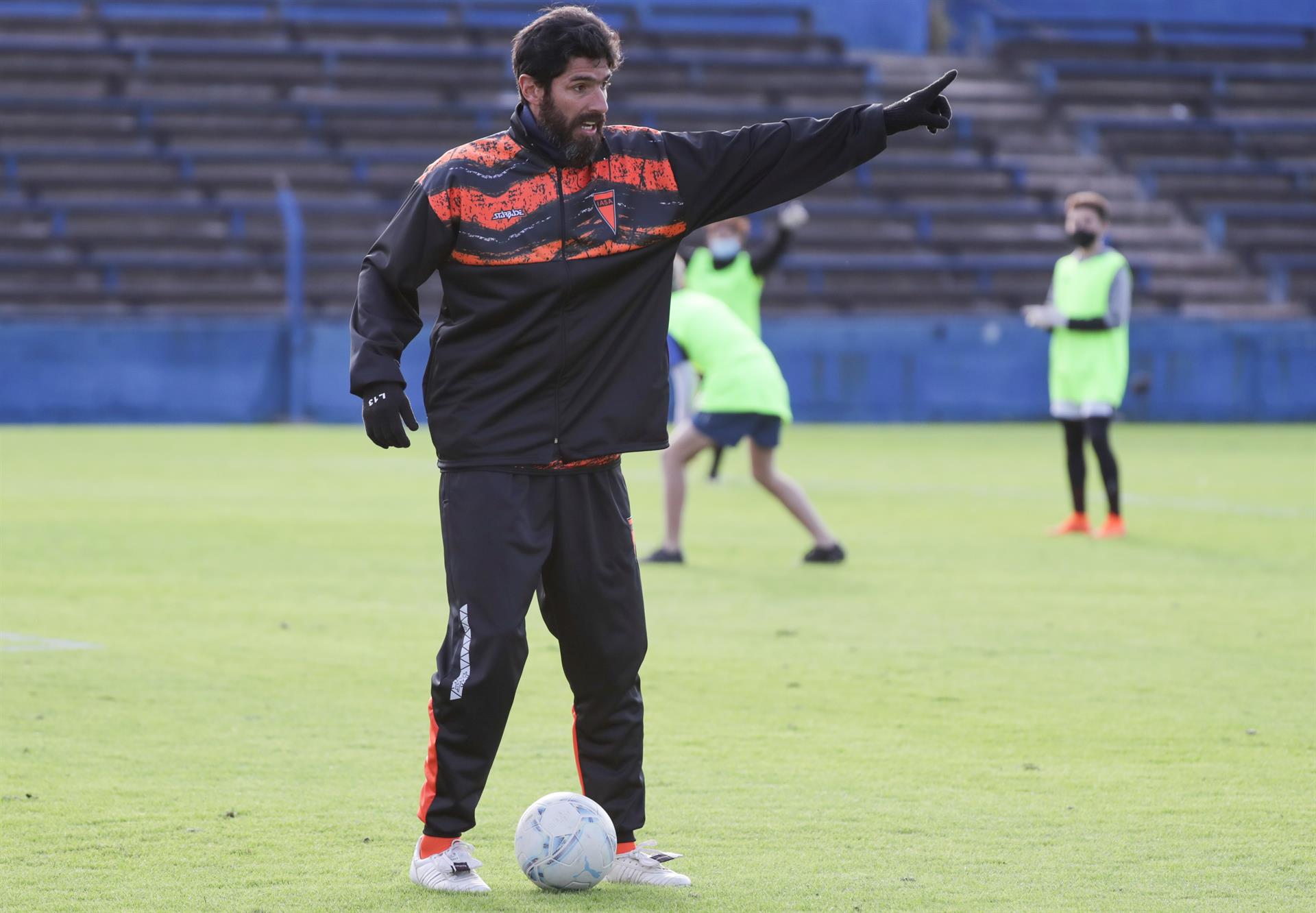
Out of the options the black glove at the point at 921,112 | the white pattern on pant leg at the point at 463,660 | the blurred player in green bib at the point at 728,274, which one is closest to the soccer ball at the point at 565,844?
the white pattern on pant leg at the point at 463,660

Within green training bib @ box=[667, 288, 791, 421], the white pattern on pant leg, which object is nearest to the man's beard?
the white pattern on pant leg

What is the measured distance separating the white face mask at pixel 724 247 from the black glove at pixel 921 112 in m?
10.7

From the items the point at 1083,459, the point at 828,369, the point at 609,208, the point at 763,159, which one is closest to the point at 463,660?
the point at 609,208

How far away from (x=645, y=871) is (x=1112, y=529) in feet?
27.4

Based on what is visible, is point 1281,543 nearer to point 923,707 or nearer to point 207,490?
point 923,707

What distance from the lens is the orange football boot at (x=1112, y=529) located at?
1199 cm

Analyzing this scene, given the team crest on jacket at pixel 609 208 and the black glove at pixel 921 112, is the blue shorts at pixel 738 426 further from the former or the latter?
the team crest on jacket at pixel 609 208

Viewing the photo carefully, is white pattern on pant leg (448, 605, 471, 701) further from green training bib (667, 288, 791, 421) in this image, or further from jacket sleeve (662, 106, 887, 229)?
green training bib (667, 288, 791, 421)

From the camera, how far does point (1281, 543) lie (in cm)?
1176

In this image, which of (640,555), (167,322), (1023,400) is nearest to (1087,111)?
(1023,400)

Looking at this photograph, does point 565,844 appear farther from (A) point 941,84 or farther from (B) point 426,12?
(B) point 426,12

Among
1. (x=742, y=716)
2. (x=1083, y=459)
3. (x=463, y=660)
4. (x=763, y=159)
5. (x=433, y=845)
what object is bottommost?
(x=742, y=716)

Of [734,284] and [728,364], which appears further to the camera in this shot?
[734,284]

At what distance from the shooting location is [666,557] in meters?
10.5
